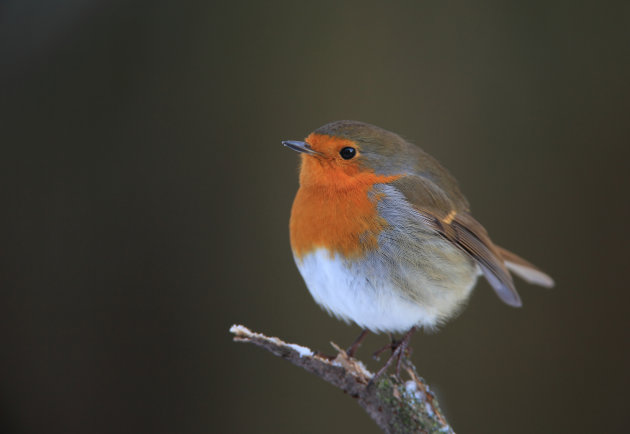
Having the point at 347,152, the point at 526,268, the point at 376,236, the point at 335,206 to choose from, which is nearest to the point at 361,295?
the point at 376,236

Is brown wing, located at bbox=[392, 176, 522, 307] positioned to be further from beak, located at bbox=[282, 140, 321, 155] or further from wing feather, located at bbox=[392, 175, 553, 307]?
beak, located at bbox=[282, 140, 321, 155]

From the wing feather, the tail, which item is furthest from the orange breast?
the tail

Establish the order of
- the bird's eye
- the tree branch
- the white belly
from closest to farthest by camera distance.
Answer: the tree branch < the white belly < the bird's eye

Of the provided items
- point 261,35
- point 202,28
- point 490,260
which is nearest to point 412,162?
point 490,260

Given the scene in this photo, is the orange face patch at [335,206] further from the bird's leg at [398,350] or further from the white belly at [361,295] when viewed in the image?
the bird's leg at [398,350]

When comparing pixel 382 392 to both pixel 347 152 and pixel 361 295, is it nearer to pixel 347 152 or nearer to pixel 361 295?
pixel 361 295

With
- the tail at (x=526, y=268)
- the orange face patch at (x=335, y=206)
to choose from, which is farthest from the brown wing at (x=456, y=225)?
the tail at (x=526, y=268)
